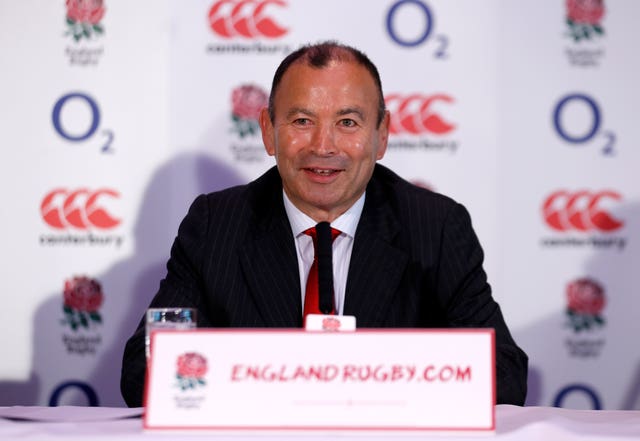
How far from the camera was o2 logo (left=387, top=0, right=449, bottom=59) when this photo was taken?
396 cm

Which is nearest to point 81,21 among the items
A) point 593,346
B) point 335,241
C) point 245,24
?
point 245,24

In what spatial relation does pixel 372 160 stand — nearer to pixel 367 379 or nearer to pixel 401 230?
pixel 401 230

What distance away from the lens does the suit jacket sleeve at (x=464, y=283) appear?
2301 millimetres

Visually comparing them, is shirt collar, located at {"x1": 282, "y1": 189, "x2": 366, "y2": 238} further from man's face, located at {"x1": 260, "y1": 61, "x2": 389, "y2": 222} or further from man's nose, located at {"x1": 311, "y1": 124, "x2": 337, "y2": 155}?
man's nose, located at {"x1": 311, "y1": 124, "x2": 337, "y2": 155}

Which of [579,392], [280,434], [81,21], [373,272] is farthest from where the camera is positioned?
[81,21]

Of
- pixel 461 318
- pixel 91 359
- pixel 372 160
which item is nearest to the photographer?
pixel 461 318

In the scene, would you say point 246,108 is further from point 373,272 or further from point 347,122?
point 373,272

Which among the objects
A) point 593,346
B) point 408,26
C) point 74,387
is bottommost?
point 74,387

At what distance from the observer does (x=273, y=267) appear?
7.77 feet

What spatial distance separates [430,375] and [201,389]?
1.23 ft

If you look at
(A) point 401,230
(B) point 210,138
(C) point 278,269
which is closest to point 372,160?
(A) point 401,230

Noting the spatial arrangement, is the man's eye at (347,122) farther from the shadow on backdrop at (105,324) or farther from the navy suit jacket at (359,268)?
the shadow on backdrop at (105,324)

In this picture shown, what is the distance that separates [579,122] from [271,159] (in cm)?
152

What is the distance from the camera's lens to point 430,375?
1.33m
